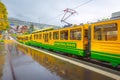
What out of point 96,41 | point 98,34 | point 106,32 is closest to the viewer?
point 106,32

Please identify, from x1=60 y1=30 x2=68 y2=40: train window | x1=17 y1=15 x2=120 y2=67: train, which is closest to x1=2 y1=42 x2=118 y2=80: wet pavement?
x1=17 y1=15 x2=120 y2=67: train

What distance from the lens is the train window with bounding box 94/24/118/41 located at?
1001cm

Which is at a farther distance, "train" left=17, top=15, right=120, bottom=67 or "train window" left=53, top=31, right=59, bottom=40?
"train window" left=53, top=31, right=59, bottom=40

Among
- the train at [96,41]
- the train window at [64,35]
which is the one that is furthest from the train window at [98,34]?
the train window at [64,35]

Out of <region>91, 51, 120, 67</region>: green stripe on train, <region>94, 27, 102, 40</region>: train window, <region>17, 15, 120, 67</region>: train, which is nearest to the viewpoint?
<region>91, 51, 120, 67</region>: green stripe on train

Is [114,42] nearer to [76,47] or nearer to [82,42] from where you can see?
[82,42]

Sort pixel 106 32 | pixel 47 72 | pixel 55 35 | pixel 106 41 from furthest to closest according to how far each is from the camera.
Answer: pixel 55 35 → pixel 106 32 → pixel 106 41 → pixel 47 72

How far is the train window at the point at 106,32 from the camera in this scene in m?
10.0

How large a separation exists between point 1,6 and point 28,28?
79366 millimetres

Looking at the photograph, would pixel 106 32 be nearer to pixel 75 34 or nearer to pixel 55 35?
pixel 75 34

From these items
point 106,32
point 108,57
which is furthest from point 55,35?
point 108,57

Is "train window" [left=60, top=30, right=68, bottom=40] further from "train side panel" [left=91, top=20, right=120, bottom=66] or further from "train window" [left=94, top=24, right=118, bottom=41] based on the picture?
"train window" [left=94, top=24, right=118, bottom=41]

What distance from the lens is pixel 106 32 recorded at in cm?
1070

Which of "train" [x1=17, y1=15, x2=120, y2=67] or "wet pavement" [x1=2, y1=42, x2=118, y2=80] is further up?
"train" [x1=17, y1=15, x2=120, y2=67]
